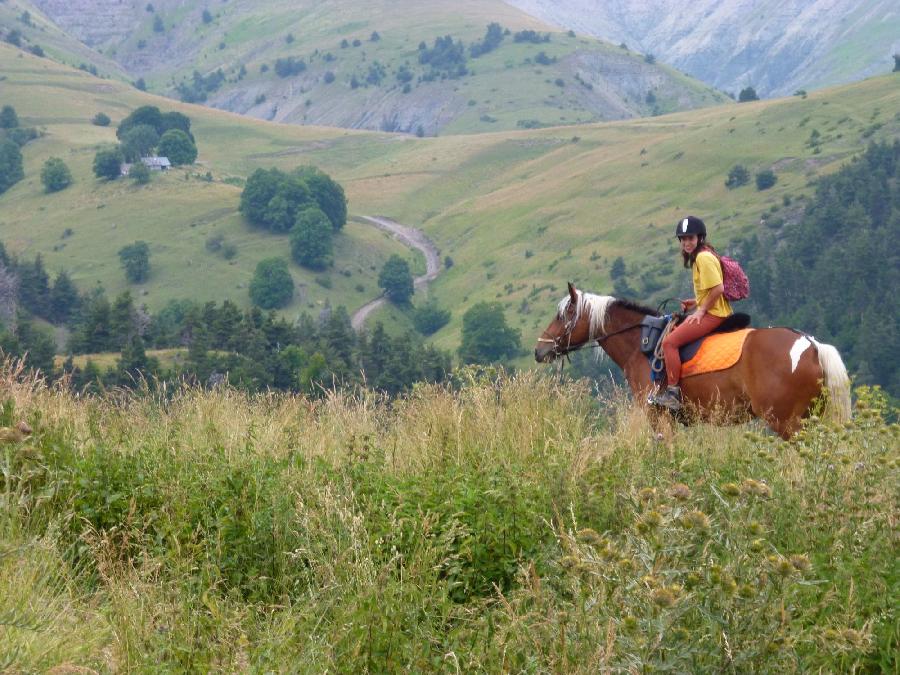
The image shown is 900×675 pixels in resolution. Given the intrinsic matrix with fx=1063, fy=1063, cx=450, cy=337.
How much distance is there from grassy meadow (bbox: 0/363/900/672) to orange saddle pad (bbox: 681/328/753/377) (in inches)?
113

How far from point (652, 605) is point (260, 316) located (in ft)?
275

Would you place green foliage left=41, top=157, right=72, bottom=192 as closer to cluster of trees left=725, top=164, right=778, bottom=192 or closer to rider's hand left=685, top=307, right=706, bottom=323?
cluster of trees left=725, top=164, right=778, bottom=192

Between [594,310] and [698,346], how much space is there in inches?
76.1

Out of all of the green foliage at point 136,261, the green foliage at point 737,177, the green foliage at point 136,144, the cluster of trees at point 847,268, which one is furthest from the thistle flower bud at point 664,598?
the green foliage at point 136,144

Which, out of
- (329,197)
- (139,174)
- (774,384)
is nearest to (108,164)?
(139,174)

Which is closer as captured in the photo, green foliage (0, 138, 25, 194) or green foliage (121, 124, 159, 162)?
green foliage (121, 124, 159, 162)

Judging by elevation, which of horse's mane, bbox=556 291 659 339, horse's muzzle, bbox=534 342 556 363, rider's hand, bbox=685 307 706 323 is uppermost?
rider's hand, bbox=685 307 706 323

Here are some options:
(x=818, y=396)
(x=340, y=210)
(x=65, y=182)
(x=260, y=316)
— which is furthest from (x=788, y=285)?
(x=65, y=182)

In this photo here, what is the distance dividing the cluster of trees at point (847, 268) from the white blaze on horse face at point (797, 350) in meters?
78.7

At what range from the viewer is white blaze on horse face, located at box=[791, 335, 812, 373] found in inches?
429

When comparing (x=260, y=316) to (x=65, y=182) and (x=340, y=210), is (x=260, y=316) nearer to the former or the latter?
(x=340, y=210)

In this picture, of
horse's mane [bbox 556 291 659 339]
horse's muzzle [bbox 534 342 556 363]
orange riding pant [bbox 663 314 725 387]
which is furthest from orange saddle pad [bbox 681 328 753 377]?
horse's muzzle [bbox 534 342 556 363]

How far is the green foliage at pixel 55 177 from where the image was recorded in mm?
181875

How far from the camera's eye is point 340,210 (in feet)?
583
